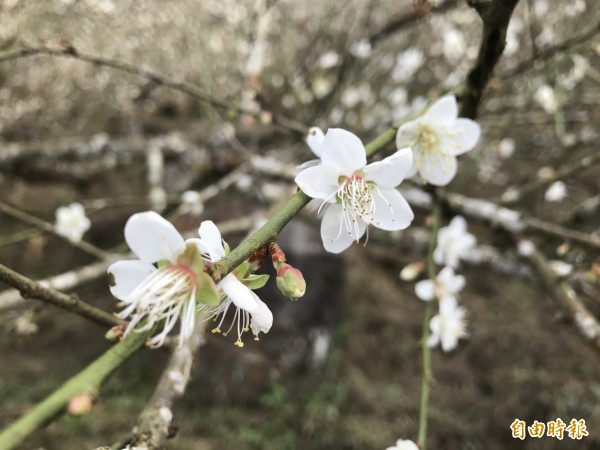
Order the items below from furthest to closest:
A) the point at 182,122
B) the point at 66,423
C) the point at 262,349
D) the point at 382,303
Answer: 1. the point at 182,122
2. the point at 382,303
3. the point at 262,349
4. the point at 66,423

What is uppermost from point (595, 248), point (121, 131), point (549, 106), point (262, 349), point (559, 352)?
point (121, 131)

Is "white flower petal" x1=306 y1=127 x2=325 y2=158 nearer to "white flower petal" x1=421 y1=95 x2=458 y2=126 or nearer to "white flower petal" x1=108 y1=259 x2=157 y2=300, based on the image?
"white flower petal" x1=421 y1=95 x2=458 y2=126

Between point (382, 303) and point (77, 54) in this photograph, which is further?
point (382, 303)

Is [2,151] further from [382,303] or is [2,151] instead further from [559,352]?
[559,352]

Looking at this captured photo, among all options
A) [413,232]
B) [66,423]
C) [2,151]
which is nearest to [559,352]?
[413,232]

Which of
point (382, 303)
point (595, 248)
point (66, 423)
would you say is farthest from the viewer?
point (382, 303)

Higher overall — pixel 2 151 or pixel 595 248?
pixel 2 151

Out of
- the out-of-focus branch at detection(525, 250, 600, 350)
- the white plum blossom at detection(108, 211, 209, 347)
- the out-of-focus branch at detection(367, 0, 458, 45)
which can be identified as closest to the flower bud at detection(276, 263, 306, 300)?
the white plum blossom at detection(108, 211, 209, 347)

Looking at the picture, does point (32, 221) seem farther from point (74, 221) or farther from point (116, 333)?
point (116, 333)
